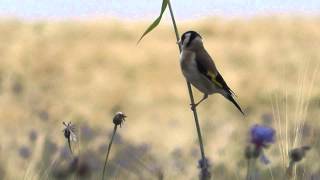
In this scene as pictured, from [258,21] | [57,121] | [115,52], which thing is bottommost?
[258,21]

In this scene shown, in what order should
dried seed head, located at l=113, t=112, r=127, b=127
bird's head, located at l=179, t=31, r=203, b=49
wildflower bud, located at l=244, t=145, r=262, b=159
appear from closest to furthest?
1. wildflower bud, located at l=244, t=145, r=262, b=159
2. dried seed head, located at l=113, t=112, r=127, b=127
3. bird's head, located at l=179, t=31, r=203, b=49

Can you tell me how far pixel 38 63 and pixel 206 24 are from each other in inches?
324

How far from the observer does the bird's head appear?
3.07m

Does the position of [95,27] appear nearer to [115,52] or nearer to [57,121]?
[115,52]

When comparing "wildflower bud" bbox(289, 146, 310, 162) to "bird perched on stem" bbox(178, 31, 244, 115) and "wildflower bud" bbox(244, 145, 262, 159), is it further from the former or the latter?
"bird perched on stem" bbox(178, 31, 244, 115)

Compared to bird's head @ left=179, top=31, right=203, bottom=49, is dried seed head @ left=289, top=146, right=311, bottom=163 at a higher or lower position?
lower

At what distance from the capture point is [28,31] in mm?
21688

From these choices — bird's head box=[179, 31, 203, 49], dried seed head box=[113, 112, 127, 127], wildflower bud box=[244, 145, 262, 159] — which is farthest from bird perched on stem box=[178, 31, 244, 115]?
wildflower bud box=[244, 145, 262, 159]

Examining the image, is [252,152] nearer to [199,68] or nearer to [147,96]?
[199,68]

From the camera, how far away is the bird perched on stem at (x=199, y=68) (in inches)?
123

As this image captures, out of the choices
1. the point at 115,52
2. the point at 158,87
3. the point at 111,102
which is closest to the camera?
the point at 111,102

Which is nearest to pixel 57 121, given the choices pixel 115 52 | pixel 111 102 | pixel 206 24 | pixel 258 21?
pixel 111 102

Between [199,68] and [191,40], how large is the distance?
132mm

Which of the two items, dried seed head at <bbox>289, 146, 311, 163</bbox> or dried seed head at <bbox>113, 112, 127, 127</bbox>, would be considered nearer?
dried seed head at <bbox>289, 146, 311, 163</bbox>
